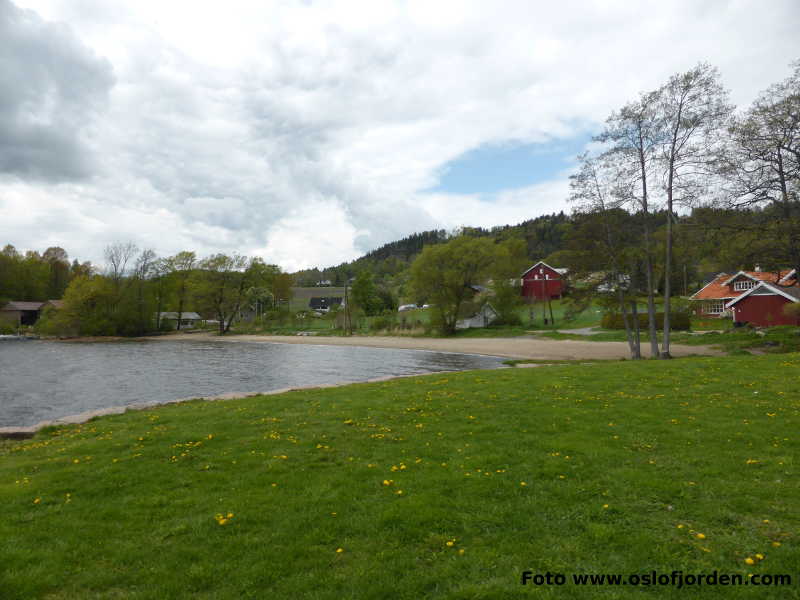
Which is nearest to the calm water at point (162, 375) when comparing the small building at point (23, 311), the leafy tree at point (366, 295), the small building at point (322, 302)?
the leafy tree at point (366, 295)

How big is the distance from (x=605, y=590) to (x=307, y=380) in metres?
22.6

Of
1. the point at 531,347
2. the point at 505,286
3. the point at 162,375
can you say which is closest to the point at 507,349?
the point at 531,347

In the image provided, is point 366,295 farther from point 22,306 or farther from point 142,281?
point 22,306

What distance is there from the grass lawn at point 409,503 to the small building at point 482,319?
173 feet

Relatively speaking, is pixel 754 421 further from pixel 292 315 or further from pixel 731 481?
pixel 292 315

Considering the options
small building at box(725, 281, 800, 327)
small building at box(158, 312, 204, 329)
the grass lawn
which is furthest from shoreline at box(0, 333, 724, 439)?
small building at box(158, 312, 204, 329)

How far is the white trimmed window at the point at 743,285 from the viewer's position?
51469mm

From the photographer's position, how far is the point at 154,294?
86875 mm

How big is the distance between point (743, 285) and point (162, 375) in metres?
59.2

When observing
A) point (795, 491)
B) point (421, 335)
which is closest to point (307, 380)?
point (795, 491)

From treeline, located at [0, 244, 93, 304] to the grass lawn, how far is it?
346 ft

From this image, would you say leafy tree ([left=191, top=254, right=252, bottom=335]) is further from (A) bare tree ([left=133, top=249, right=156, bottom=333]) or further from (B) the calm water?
(B) the calm water

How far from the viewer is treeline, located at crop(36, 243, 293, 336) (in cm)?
7656

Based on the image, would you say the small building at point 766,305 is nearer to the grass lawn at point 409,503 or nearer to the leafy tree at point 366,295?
the grass lawn at point 409,503
